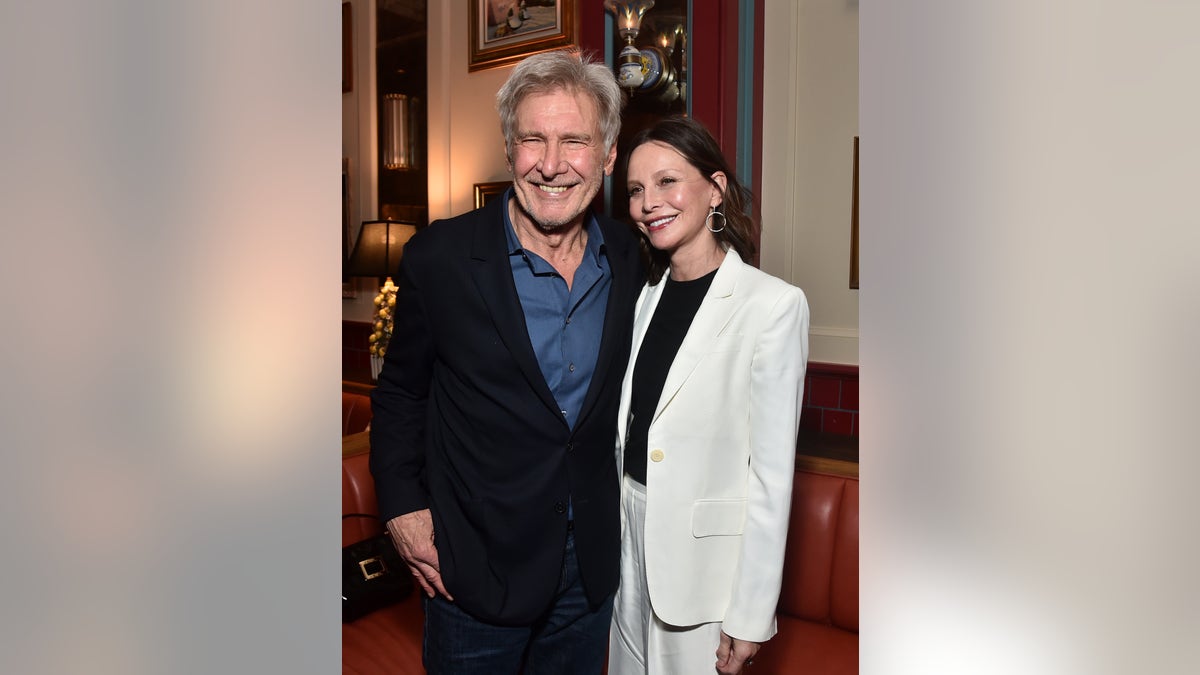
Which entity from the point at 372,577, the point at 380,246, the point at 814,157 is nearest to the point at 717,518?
the point at 372,577

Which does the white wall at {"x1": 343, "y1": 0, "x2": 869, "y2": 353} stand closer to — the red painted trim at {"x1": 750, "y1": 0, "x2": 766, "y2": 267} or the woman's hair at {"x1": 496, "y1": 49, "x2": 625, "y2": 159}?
the red painted trim at {"x1": 750, "y1": 0, "x2": 766, "y2": 267}

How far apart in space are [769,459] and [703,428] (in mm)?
135

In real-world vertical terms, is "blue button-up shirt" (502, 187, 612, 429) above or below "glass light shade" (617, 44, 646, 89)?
below

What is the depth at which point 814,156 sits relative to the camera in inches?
111

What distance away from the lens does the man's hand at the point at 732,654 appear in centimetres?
141

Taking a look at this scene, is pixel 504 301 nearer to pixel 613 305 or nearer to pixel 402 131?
pixel 613 305

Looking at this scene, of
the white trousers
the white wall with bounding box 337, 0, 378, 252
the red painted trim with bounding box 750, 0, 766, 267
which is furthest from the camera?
the white wall with bounding box 337, 0, 378, 252

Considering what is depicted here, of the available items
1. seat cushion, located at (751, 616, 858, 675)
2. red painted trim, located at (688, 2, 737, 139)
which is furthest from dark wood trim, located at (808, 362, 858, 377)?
red painted trim, located at (688, 2, 737, 139)

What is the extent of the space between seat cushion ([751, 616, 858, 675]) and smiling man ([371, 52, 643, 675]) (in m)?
0.81

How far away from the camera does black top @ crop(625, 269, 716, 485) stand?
1460 millimetres
